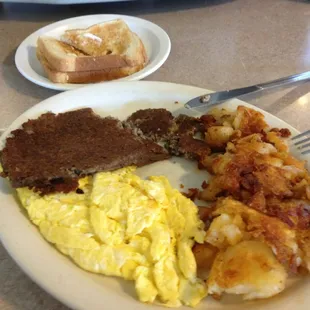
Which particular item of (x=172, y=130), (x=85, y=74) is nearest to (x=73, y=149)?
(x=172, y=130)

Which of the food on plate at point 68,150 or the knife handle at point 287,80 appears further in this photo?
the knife handle at point 287,80

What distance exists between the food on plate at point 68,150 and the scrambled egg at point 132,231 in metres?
0.05

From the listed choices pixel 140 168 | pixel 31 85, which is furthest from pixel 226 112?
pixel 31 85

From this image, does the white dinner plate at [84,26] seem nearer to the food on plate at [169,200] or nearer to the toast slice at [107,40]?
the toast slice at [107,40]

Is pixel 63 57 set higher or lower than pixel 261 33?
higher

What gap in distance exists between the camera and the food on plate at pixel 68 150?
1.52 m

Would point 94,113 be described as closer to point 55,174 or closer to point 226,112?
point 55,174

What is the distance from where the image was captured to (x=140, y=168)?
172 cm

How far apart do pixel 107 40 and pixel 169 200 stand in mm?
1215

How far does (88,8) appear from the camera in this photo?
9.56 ft

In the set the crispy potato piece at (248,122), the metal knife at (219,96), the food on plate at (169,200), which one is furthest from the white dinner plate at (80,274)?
the metal knife at (219,96)

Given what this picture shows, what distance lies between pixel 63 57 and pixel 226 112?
0.85 metres

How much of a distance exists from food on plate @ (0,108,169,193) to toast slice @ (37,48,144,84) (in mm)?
365

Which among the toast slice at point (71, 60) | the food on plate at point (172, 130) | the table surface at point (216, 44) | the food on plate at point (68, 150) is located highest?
the toast slice at point (71, 60)
